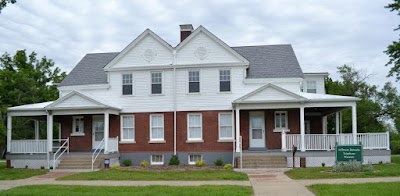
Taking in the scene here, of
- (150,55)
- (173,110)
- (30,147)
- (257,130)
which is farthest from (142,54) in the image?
(30,147)

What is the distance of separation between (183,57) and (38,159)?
412 inches

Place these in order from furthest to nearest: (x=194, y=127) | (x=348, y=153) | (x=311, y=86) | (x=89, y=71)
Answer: (x=89, y=71) → (x=311, y=86) → (x=194, y=127) → (x=348, y=153)

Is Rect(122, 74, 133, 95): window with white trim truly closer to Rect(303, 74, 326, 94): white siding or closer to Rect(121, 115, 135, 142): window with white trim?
Rect(121, 115, 135, 142): window with white trim

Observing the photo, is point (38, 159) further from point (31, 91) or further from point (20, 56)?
point (20, 56)

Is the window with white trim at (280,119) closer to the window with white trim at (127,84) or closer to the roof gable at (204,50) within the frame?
the roof gable at (204,50)

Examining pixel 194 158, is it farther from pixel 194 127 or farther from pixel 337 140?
pixel 337 140

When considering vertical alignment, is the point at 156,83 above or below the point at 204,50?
below

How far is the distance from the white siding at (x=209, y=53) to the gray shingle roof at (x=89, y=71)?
5.50 meters

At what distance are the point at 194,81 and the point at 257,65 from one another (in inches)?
163

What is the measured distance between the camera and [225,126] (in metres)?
29.7

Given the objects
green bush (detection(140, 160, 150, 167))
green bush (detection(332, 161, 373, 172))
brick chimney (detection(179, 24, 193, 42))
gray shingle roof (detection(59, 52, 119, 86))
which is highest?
brick chimney (detection(179, 24, 193, 42))

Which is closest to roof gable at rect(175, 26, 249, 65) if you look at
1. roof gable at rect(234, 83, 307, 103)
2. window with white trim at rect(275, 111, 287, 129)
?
roof gable at rect(234, 83, 307, 103)

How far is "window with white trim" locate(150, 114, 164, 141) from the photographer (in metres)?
30.4

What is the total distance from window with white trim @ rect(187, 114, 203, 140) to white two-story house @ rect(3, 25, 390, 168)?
6 cm
